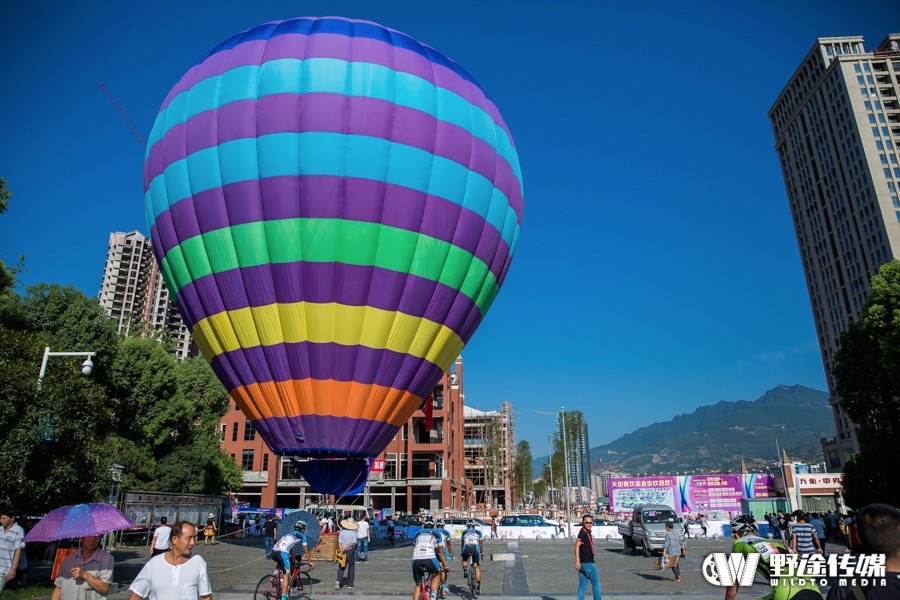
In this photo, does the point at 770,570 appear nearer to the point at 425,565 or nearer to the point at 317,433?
the point at 425,565

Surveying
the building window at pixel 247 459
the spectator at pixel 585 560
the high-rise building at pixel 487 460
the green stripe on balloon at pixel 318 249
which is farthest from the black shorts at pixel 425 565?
the high-rise building at pixel 487 460

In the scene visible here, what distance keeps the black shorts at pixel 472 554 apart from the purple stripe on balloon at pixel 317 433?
14.8 feet

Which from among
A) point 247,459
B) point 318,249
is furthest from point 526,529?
point 247,459

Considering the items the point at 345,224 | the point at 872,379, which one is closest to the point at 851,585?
the point at 345,224

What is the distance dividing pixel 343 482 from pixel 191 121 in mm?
12036

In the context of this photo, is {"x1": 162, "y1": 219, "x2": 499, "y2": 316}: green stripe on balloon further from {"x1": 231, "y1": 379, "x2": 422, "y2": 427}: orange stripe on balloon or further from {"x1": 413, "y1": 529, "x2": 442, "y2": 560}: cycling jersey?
{"x1": 413, "y1": 529, "x2": 442, "y2": 560}: cycling jersey

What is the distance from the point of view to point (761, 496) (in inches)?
2559

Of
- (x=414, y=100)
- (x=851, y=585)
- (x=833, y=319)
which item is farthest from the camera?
(x=833, y=319)

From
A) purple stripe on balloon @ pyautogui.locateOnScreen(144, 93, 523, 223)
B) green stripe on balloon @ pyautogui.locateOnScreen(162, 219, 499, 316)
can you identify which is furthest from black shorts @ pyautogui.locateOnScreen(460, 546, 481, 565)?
purple stripe on balloon @ pyautogui.locateOnScreen(144, 93, 523, 223)

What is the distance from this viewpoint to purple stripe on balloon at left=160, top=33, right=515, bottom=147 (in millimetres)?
18766

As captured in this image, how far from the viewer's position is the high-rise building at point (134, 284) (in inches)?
6457

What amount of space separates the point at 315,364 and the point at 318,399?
3.27 ft

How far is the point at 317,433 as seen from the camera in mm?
17219

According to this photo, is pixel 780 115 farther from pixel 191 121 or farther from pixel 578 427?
pixel 191 121
